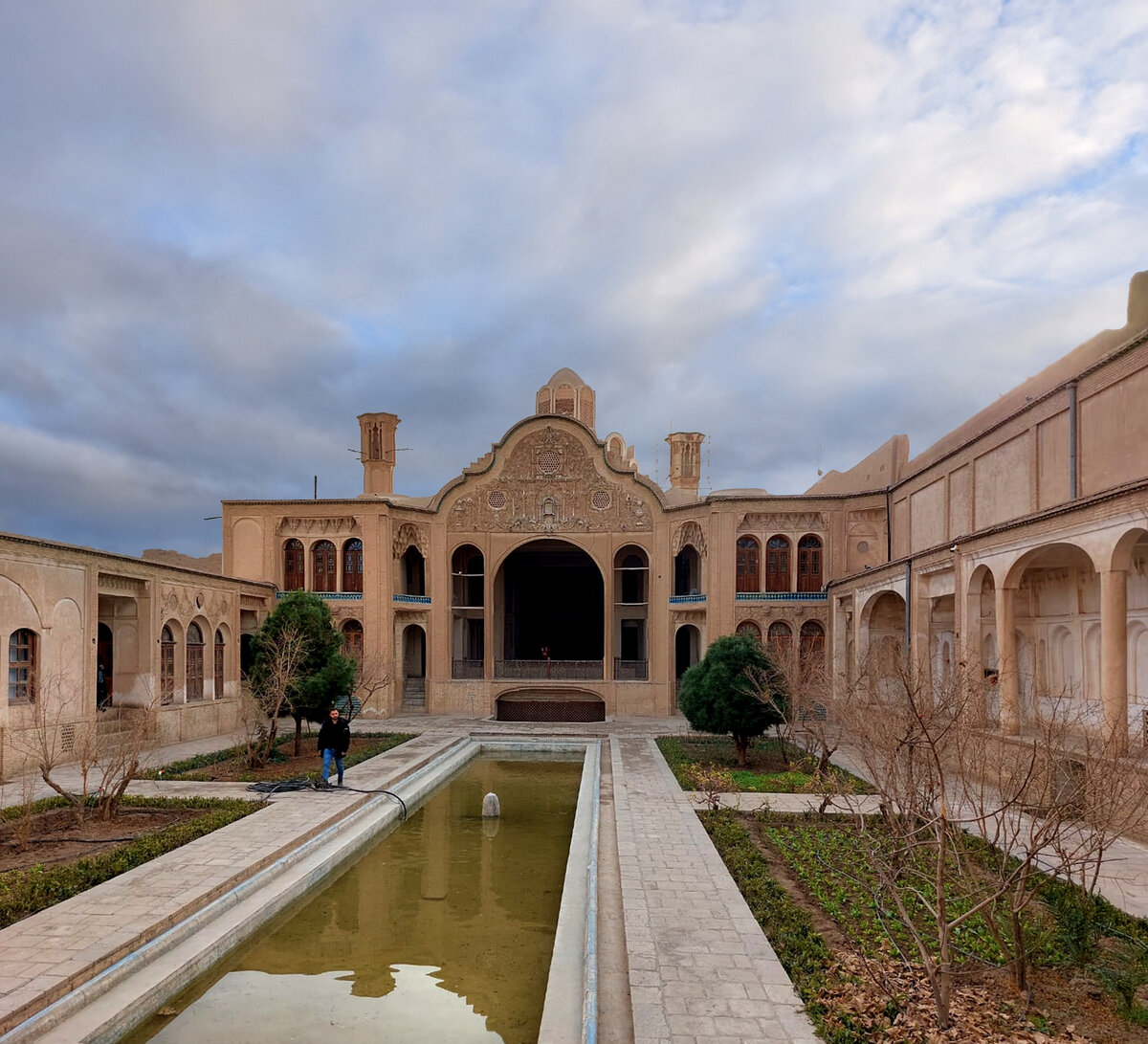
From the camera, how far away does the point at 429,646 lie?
24641mm

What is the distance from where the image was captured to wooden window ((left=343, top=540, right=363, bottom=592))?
24312 mm

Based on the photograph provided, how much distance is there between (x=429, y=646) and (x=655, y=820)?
14.8 metres

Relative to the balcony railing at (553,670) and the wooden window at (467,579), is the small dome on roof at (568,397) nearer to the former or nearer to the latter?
the wooden window at (467,579)

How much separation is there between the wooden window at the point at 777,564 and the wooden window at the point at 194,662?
1471 centimetres

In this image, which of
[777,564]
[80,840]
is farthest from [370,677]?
[777,564]

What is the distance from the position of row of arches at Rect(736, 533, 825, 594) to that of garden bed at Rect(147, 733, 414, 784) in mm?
10488

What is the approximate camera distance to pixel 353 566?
24438 mm

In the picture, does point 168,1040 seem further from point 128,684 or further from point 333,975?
point 128,684

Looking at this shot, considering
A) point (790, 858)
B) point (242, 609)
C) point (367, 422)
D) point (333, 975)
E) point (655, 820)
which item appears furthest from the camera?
point (367, 422)

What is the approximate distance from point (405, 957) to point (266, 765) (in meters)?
8.99

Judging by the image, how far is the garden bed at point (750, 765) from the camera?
1294 centimetres

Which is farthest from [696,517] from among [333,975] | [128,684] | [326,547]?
[333,975]

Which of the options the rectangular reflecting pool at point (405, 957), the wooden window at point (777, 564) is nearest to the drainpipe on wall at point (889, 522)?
the wooden window at point (777, 564)

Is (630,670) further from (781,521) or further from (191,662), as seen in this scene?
(191,662)
